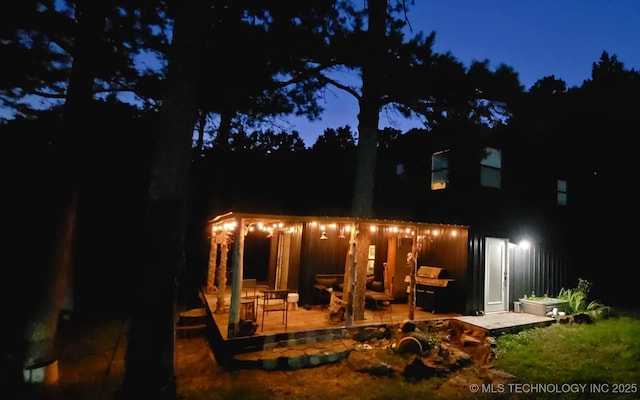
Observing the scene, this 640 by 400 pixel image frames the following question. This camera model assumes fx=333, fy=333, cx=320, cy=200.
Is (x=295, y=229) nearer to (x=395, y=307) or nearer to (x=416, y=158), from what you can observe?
(x=395, y=307)

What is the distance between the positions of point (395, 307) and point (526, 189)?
6.14 metres

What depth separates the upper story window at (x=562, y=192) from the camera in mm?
12773

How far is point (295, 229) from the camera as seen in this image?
1191cm

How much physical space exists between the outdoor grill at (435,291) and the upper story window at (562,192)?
6.22 metres

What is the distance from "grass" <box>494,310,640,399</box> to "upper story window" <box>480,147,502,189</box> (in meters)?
4.50

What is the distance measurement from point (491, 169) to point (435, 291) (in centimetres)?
442

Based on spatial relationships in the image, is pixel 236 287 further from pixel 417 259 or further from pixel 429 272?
pixel 417 259

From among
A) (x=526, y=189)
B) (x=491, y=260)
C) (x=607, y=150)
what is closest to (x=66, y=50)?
(x=491, y=260)

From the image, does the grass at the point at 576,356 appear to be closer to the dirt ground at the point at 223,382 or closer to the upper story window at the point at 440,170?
the dirt ground at the point at 223,382

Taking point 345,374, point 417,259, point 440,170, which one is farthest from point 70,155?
point 440,170

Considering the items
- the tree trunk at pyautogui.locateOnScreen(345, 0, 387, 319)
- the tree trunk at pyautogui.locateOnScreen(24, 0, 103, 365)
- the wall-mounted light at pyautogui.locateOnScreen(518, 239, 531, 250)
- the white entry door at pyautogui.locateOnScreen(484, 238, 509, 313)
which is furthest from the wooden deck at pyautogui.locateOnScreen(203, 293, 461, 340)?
the wall-mounted light at pyautogui.locateOnScreen(518, 239, 531, 250)

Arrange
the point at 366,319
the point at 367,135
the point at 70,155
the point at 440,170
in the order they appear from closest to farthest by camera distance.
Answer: the point at 70,155, the point at 366,319, the point at 367,135, the point at 440,170

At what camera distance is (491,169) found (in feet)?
36.0

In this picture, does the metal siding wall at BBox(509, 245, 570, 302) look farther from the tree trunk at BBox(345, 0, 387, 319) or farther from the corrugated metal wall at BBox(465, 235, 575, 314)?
the tree trunk at BBox(345, 0, 387, 319)
